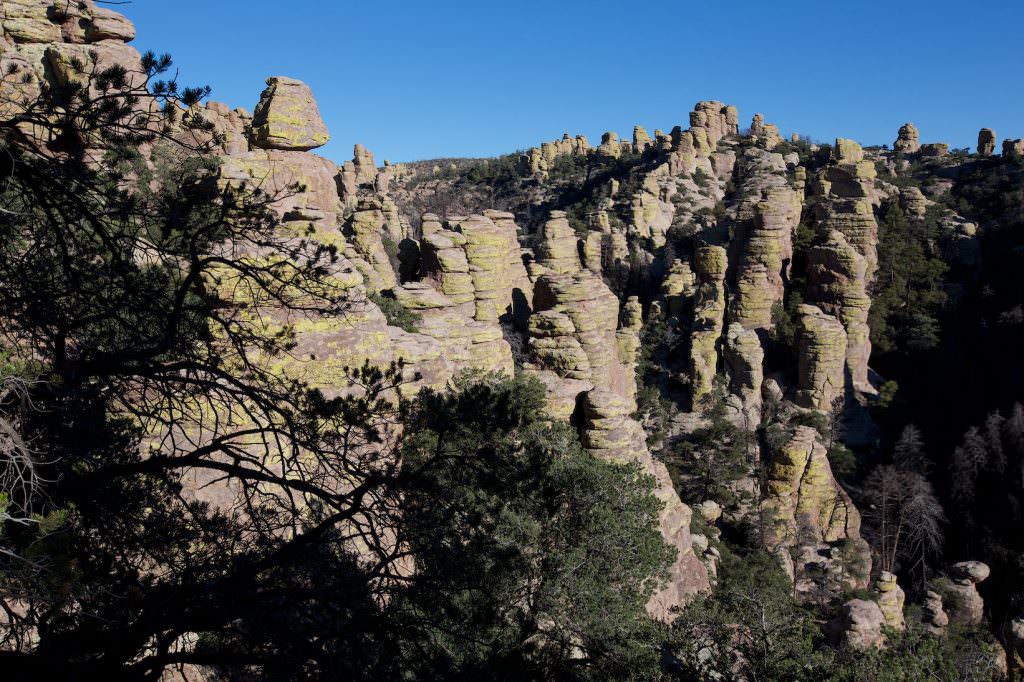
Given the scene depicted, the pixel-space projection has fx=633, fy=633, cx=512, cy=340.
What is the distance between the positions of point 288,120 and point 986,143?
205 feet

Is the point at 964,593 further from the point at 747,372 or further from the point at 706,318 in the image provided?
the point at 706,318

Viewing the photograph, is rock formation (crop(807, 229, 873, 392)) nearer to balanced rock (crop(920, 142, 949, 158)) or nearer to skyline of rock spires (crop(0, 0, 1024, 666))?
skyline of rock spires (crop(0, 0, 1024, 666))

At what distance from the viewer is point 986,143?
53.8 meters

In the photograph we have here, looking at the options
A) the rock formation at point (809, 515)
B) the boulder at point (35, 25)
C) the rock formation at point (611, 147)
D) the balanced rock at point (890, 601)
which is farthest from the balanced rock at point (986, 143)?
the boulder at point (35, 25)

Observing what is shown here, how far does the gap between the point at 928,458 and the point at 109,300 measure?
29.7 metres

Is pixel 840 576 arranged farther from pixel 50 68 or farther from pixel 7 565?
pixel 50 68

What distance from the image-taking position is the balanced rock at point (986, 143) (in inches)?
2109

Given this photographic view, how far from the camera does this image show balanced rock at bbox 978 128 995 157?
5356 cm

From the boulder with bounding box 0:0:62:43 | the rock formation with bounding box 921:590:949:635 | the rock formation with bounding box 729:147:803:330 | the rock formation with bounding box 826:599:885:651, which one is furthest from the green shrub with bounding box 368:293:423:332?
the rock formation with bounding box 729:147:803:330

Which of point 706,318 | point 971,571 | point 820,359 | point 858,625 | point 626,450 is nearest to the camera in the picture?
point 858,625

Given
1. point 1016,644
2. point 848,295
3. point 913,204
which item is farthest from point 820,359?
point 913,204

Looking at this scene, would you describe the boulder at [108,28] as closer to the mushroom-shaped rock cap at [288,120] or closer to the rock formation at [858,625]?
the mushroom-shaped rock cap at [288,120]

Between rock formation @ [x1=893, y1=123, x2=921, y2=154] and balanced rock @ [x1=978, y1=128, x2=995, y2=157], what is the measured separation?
585 cm

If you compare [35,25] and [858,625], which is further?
[858,625]
